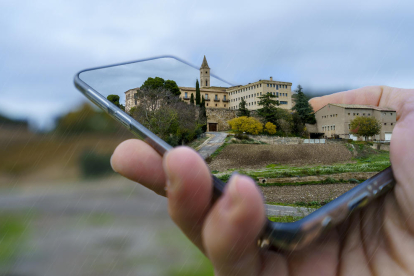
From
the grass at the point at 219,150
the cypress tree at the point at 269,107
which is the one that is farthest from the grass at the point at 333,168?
the cypress tree at the point at 269,107

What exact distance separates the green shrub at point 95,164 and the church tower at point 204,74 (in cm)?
27

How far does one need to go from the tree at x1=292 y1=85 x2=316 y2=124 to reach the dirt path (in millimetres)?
174

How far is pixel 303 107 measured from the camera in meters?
0.49

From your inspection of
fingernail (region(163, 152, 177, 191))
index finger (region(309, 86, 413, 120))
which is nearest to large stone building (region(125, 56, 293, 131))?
index finger (region(309, 86, 413, 120))

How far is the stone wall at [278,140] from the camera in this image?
0.64 meters

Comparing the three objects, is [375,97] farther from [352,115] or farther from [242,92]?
[242,92]

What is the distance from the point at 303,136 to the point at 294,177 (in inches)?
7.9

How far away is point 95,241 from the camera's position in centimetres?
163

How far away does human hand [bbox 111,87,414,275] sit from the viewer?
275 millimetres

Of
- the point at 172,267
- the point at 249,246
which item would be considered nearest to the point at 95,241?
the point at 172,267

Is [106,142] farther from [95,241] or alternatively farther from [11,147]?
[95,241]

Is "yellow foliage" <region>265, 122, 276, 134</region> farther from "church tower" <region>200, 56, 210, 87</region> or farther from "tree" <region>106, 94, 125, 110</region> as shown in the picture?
"tree" <region>106, 94, 125, 110</region>

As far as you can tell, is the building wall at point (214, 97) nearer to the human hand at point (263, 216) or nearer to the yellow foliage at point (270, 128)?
the yellow foliage at point (270, 128)

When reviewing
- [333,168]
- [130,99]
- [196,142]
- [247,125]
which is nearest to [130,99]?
[130,99]
